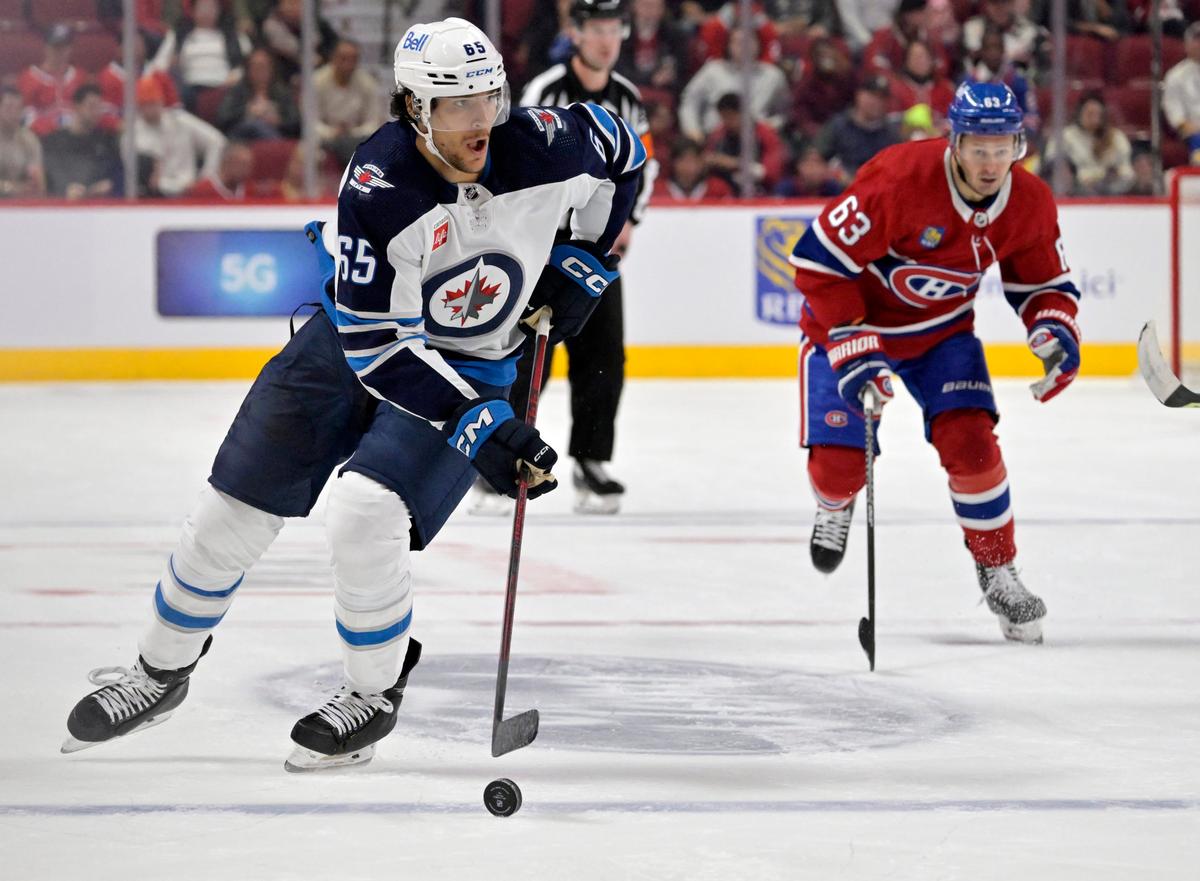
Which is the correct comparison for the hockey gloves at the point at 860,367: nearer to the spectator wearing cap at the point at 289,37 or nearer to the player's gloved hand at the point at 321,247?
the player's gloved hand at the point at 321,247

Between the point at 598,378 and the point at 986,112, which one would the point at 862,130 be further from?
the point at 986,112

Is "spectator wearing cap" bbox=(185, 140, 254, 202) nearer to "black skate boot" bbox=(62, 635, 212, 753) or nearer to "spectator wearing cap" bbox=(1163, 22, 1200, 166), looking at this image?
"spectator wearing cap" bbox=(1163, 22, 1200, 166)

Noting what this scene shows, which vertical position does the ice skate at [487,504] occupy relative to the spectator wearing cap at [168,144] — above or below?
below

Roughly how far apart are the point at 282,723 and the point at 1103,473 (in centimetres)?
352

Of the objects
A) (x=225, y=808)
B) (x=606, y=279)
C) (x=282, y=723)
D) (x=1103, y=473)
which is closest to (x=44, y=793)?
(x=225, y=808)

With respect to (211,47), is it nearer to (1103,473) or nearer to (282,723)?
(1103,473)

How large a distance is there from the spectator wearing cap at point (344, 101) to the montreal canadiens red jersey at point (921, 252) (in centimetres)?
524

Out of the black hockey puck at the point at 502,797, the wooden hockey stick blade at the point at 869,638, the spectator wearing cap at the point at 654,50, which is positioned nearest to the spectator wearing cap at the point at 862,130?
the spectator wearing cap at the point at 654,50

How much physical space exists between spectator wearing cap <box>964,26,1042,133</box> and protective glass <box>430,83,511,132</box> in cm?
643

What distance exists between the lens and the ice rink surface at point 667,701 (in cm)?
225

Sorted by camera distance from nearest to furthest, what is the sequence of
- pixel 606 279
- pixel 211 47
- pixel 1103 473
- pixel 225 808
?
pixel 225 808 → pixel 606 279 → pixel 1103 473 → pixel 211 47

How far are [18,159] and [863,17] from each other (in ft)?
13.0

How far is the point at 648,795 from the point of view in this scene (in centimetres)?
247

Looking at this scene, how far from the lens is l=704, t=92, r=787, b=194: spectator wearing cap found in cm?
863
